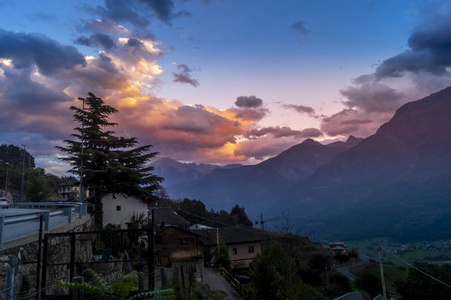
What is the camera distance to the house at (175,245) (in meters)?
44.1

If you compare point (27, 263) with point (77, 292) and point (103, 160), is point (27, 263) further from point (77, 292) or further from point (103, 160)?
point (103, 160)

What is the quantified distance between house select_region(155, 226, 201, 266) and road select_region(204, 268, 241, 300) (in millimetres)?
5362

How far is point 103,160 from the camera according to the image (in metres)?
30.3

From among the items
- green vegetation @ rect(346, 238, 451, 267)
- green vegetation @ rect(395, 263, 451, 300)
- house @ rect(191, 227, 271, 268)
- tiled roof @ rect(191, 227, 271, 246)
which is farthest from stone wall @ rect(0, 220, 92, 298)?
green vegetation @ rect(346, 238, 451, 267)

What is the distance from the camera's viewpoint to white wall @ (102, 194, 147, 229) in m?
32.7

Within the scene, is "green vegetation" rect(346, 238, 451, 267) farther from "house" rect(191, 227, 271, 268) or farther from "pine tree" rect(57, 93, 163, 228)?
"pine tree" rect(57, 93, 163, 228)

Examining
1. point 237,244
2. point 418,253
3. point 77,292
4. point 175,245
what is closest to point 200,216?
point 237,244

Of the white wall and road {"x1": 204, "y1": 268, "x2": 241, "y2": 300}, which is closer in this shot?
road {"x1": 204, "y1": 268, "x2": 241, "y2": 300}

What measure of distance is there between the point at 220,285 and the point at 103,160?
62.3ft

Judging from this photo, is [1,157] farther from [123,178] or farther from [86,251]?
[86,251]

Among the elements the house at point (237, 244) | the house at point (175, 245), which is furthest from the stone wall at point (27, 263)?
the house at point (237, 244)

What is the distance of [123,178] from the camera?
30516mm

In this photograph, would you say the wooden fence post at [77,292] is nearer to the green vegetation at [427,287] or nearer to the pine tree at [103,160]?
the pine tree at [103,160]

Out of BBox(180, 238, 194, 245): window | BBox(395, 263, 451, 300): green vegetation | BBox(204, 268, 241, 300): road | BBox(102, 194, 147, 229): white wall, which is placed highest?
BBox(102, 194, 147, 229): white wall
